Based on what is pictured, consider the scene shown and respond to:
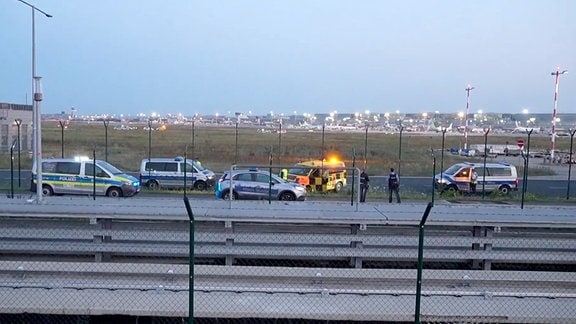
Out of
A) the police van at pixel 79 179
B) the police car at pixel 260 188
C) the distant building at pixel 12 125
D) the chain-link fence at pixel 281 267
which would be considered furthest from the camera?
the distant building at pixel 12 125

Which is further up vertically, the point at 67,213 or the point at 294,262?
the point at 67,213

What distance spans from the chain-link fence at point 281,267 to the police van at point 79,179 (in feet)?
26.7

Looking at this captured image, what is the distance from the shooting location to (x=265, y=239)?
9.55 metres

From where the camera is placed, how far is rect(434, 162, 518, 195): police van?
2402cm

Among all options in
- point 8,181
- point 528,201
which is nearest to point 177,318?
point 528,201

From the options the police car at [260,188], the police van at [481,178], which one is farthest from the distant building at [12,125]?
the police van at [481,178]

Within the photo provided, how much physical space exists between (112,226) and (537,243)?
7.95 m

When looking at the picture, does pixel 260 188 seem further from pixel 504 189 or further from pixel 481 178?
pixel 504 189

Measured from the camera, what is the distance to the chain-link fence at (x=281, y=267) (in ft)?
22.8

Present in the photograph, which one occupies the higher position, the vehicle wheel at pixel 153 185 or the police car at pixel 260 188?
the police car at pixel 260 188

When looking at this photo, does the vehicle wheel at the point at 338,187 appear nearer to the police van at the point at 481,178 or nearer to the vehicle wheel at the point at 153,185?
the police van at the point at 481,178

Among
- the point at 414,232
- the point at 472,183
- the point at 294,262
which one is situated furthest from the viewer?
the point at 472,183

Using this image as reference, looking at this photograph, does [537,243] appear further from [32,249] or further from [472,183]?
[472,183]

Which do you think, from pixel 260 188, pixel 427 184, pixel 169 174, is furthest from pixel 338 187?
pixel 169 174
